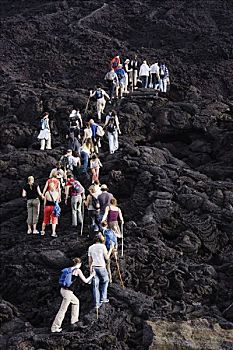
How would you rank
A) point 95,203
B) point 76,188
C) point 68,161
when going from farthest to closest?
point 68,161 < point 76,188 < point 95,203

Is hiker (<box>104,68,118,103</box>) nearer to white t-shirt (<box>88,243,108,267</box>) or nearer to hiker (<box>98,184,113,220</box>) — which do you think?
hiker (<box>98,184,113,220</box>)

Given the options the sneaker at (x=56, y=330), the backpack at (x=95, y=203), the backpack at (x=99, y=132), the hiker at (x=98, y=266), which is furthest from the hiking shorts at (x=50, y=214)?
the backpack at (x=99, y=132)

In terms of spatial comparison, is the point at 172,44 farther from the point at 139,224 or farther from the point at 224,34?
the point at 139,224

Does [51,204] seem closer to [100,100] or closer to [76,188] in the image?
[76,188]

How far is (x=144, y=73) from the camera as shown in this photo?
99.1ft

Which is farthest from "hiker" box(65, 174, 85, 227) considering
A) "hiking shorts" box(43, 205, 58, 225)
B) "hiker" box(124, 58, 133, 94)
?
"hiker" box(124, 58, 133, 94)

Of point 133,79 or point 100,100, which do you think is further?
point 133,79

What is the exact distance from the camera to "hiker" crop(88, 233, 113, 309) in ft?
44.7

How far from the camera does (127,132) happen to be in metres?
28.0

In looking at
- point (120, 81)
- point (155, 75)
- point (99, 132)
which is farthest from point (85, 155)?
point (155, 75)

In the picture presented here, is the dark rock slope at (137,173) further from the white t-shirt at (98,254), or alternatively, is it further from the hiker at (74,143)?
the white t-shirt at (98,254)

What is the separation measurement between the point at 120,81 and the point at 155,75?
2832mm

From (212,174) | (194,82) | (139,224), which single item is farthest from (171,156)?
(194,82)

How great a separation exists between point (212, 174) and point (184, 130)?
4.12m
